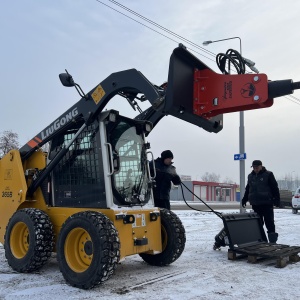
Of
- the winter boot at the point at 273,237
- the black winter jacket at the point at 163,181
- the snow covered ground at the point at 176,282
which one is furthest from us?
the winter boot at the point at 273,237

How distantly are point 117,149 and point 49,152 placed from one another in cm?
129

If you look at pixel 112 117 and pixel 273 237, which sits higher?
pixel 112 117

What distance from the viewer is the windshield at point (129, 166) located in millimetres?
5444

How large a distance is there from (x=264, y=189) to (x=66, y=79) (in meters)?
Result: 4.54

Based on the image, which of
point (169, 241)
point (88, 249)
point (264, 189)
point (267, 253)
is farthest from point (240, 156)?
point (88, 249)

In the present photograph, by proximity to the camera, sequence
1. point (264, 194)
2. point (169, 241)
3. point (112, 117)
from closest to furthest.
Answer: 1. point (112, 117)
2. point (169, 241)
3. point (264, 194)

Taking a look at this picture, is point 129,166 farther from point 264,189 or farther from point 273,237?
point 273,237

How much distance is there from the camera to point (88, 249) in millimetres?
4875

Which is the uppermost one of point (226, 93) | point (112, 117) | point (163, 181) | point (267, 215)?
point (226, 93)

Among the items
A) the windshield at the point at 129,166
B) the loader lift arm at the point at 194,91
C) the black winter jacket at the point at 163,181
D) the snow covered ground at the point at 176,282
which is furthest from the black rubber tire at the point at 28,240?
the black winter jacket at the point at 163,181

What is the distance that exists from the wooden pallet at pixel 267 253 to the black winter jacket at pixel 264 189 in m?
1.08

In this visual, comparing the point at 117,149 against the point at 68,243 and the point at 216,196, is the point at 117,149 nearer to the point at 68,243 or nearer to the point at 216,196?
the point at 68,243

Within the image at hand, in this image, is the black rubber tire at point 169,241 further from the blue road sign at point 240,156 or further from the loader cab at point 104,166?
the blue road sign at point 240,156

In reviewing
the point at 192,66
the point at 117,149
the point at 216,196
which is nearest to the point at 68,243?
the point at 117,149
